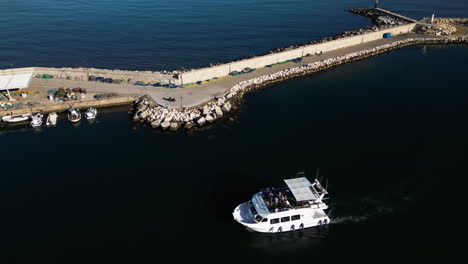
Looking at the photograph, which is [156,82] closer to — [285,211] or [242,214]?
[242,214]

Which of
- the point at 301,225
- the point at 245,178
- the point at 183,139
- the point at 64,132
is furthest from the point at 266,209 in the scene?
the point at 64,132

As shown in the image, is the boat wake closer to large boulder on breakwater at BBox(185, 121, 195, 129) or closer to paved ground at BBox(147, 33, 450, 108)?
large boulder on breakwater at BBox(185, 121, 195, 129)

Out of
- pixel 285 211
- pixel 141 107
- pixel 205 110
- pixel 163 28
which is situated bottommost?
pixel 285 211

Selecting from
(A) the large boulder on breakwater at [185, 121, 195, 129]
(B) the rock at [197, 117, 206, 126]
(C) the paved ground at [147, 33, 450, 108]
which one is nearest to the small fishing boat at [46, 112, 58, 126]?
(C) the paved ground at [147, 33, 450, 108]

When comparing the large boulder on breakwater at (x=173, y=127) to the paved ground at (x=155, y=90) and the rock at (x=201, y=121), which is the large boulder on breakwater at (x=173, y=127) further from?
the paved ground at (x=155, y=90)

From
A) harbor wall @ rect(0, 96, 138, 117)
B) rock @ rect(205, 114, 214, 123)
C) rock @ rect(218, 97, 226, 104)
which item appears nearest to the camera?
rock @ rect(205, 114, 214, 123)

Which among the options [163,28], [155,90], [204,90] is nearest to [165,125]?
[155,90]
